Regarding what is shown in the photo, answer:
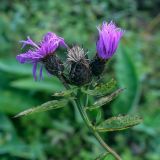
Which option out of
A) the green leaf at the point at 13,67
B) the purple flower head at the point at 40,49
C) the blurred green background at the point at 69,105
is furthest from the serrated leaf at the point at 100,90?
the green leaf at the point at 13,67

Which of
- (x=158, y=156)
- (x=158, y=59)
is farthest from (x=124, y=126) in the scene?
(x=158, y=59)

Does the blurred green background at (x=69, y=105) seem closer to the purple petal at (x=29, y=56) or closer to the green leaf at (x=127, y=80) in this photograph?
the green leaf at (x=127, y=80)

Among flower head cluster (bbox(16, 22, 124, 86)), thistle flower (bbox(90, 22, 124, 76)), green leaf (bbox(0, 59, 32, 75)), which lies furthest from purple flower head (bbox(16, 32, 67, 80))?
green leaf (bbox(0, 59, 32, 75))

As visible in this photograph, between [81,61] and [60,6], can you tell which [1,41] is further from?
[81,61]

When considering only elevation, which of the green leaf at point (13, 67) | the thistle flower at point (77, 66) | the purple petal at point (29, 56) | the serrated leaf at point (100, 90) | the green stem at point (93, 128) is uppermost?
the green leaf at point (13, 67)

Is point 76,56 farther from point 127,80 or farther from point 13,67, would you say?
point 13,67
